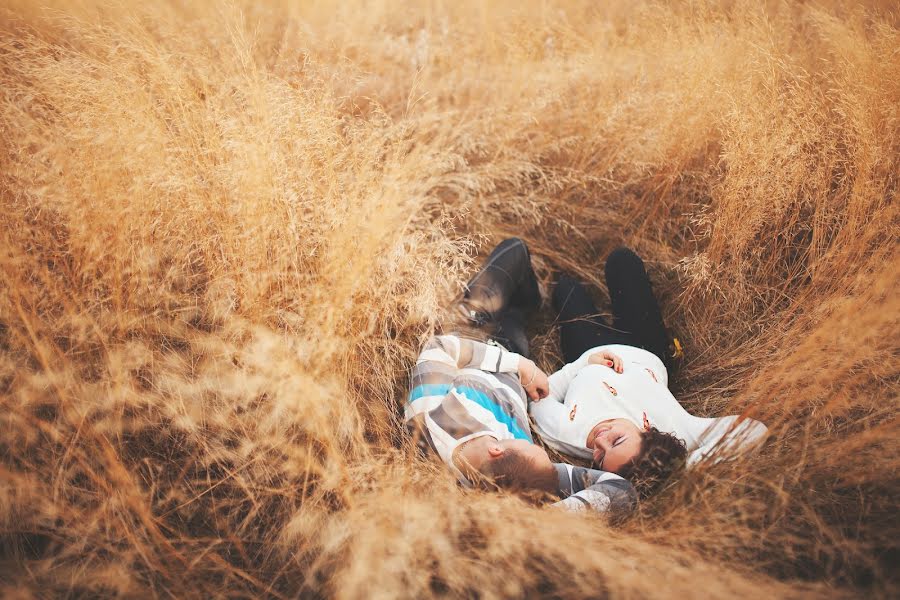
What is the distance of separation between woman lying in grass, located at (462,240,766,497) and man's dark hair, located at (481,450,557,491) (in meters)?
0.29

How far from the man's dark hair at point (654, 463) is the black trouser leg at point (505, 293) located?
72 centimetres

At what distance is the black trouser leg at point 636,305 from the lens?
6.75 feet

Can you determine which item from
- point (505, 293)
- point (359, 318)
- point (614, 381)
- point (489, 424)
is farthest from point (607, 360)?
point (359, 318)

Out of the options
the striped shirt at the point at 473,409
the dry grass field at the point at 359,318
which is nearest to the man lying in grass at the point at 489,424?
the striped shirt at the point at 473,409

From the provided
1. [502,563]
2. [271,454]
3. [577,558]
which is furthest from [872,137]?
[271,454]

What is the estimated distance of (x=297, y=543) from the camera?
1188 millimetres

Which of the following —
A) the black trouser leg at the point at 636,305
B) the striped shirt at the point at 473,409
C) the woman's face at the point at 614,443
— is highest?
the black trouser leg at the point at 636,305

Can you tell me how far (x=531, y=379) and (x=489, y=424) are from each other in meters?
0.38

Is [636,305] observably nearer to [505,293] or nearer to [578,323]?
[578,323]

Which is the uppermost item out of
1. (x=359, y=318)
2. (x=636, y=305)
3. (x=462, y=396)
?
(x=359, y=318)

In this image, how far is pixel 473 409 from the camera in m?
1.66

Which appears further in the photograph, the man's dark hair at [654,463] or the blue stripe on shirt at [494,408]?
the blue stripe on shirt at [494,408]

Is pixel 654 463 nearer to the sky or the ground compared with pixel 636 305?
nearer to the ground

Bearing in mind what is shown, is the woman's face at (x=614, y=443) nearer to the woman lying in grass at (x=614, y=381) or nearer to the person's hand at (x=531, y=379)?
the woman lying in grass at (x=614, y=381)
